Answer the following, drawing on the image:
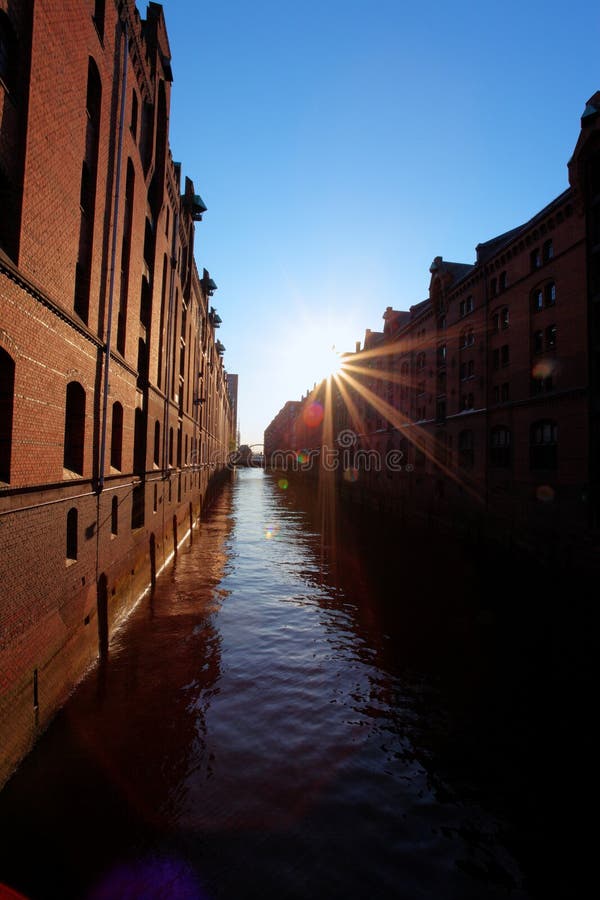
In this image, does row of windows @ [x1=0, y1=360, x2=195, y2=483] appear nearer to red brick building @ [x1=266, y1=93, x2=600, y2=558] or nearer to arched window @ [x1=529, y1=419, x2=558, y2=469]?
red brick building @ [x1=266, y1=93, x2=600, y2=558]

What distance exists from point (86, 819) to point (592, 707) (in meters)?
8.22

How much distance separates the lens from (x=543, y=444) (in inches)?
789

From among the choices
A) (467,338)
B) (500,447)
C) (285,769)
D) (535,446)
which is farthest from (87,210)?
(467,338)

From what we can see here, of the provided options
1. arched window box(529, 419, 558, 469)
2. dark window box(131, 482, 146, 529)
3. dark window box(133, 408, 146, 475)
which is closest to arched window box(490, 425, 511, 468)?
arched window box(529, 419, 558, 469)

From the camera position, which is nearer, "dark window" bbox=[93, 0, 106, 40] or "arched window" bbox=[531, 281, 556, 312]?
"dark window" bbox=[93, 0, 106, 40]

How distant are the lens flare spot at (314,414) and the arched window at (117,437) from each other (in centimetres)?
7283

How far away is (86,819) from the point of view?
524 centimetres

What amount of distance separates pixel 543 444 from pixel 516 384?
148 inches

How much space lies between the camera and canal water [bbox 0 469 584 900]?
4773mm

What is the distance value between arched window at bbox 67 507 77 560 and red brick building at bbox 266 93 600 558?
49.8 feet

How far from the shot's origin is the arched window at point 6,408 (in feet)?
18.8

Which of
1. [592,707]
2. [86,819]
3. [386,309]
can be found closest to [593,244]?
[592,707]

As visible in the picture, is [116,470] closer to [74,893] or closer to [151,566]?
[151,566]

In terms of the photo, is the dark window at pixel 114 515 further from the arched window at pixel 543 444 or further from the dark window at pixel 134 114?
the arched window at pixel 543 444
